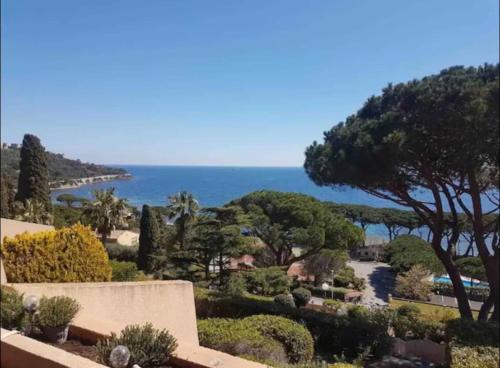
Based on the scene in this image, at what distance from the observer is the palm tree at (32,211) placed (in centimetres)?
1715

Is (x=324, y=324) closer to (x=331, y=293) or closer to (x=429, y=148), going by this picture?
(x=429, y=148)

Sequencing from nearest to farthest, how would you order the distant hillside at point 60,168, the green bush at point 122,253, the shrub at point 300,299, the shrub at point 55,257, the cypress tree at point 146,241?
the shrub at point 55,257 → the shrub at point 300,299 → the cypress tree at point 146,241 → the green bush at point 122,253 → the distant hillside at point 60,168

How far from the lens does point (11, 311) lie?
4.13m

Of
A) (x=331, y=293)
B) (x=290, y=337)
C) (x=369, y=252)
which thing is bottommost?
(x=369, y=252)

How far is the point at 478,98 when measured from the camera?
7934 mm

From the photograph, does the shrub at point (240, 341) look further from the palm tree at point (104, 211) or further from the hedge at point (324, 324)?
the palm tree at point (104, 211)


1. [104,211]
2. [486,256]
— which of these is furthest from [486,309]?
[104,211]

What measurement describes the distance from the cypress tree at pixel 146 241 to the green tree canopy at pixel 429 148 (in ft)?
35.8

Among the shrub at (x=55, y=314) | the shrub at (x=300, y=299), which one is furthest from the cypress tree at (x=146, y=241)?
the shrub at (x=55, y=314)

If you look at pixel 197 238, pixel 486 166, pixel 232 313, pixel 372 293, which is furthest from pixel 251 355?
pixel 372 293

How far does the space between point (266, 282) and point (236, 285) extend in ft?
7.12

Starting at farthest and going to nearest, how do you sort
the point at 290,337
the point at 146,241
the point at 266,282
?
the point at 146,241, the point at 266,282, the point at 290,337

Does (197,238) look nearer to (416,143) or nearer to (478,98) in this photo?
(416,143)

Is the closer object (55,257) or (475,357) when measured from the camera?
(55,257)
